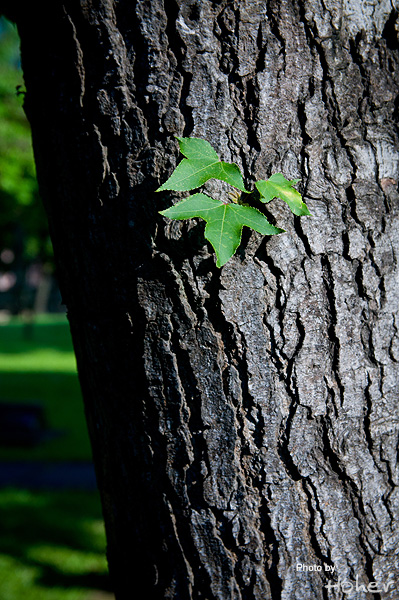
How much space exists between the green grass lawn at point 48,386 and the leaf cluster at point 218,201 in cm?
622

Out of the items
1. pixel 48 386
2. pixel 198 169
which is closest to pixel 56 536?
pixel 198 169

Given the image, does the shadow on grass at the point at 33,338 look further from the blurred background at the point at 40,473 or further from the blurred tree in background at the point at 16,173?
the blurred background at the point at 40,473

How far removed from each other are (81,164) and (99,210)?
0.43 ft

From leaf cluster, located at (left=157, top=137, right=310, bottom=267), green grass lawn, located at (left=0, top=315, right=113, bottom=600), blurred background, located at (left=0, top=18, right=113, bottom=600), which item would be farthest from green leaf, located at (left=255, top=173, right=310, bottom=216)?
green grass lawn, located at (left=0, top=315, right=113, bottom=600)

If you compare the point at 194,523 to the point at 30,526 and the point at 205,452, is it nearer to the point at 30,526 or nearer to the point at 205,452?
the point at 205,452

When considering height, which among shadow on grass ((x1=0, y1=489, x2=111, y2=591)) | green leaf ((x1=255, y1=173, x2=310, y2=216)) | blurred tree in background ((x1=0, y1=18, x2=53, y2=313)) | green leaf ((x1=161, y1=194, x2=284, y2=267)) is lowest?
shadow on grass ((x1=0, y1=489, x2=111, y2=591))

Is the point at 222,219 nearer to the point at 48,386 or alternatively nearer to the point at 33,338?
the point at 48,386

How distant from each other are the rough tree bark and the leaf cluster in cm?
5

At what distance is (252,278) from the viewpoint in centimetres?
123

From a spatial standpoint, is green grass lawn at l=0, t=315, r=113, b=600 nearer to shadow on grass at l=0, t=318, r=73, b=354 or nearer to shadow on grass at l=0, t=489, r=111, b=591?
shadow on grass at l=0, t=489, r=111, b=591

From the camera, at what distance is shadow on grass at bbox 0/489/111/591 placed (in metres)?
4.17

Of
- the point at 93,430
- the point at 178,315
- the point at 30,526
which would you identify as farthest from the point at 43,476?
the point at 178,315

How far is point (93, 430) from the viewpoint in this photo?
56.5 inches

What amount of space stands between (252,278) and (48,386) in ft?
36.4
